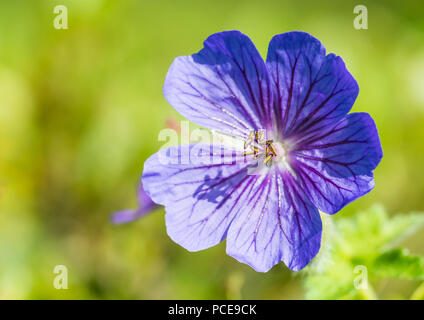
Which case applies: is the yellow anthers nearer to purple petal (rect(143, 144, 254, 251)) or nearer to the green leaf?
purple petal (rect(143, 144, 254, 251))

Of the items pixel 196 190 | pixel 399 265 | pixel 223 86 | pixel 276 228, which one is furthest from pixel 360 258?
pixel 223 86

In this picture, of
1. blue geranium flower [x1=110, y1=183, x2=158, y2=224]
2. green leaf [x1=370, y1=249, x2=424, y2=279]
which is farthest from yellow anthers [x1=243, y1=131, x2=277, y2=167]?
green leaf [x1=370, y1=249, x2=424, y2=279]

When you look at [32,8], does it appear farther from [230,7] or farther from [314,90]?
[314,90]

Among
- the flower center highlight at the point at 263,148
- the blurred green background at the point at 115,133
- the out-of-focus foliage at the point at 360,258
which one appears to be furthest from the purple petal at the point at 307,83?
the blurred green background at the point at 115,133

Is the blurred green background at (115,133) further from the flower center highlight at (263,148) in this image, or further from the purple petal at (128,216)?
the flower center highlight at (263,148)

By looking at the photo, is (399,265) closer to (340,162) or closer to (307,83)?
(340,162)
